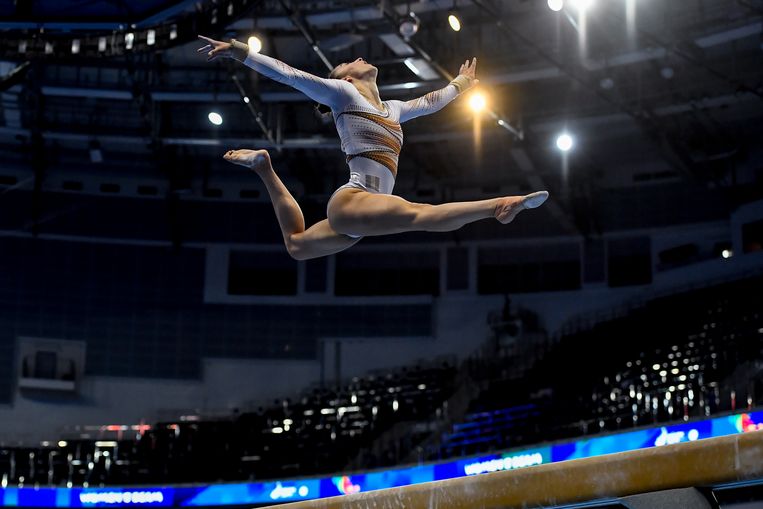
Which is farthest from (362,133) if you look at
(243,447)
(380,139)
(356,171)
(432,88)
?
(243,447)

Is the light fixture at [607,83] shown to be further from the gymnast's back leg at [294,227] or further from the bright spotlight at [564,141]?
the gymnast's back leg at [294,227]

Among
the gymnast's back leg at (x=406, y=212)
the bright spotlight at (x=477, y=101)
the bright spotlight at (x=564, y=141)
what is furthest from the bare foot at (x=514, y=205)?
the bright spotlight at (x=564, y=141)

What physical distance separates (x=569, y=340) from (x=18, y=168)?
13.9m

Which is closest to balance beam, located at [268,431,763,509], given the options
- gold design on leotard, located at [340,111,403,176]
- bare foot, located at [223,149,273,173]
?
gold design on leotard, located at [340,111,403,176]

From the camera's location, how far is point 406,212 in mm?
5363

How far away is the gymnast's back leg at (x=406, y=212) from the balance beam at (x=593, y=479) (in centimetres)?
146

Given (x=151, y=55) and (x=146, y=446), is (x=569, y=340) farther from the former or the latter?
(x=151, y=55)

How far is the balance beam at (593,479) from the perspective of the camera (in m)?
3.45

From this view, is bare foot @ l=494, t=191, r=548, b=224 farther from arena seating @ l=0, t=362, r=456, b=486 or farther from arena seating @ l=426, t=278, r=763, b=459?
arena seating @ l=0, t=362, r=456, b=486

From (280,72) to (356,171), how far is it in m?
0.73

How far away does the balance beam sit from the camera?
3.45 m

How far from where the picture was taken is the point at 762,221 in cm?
2144

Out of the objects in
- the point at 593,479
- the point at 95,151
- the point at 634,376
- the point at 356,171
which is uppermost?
the point at 95,151

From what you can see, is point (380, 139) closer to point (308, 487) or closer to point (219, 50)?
point (219, 50)
